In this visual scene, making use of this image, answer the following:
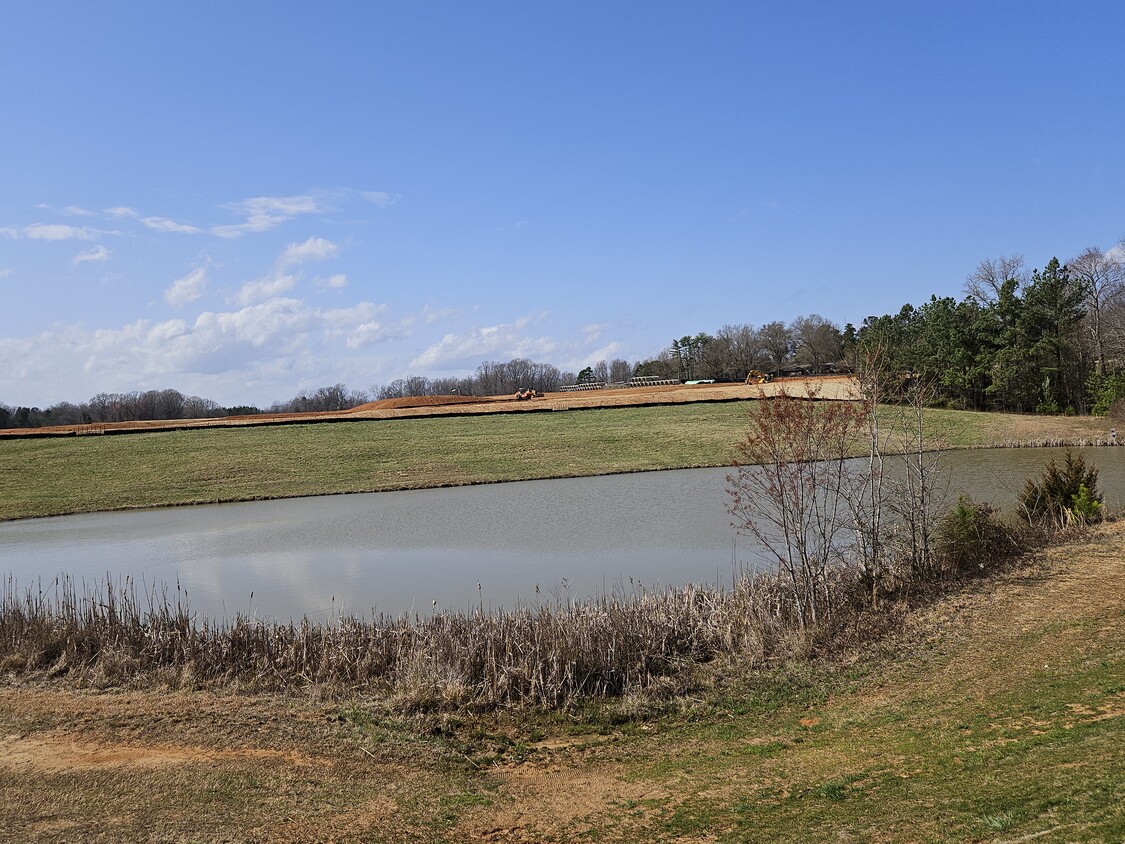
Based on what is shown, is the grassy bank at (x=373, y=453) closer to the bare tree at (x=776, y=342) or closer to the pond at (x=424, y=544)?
the pond at (x=424, y=544)

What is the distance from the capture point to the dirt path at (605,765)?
636 cm

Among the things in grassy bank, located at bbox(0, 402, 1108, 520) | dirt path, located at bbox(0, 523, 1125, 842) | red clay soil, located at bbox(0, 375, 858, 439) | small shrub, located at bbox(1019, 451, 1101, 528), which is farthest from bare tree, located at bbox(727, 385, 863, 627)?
red clay soil, located at bbox(0, 375, 858, 439)

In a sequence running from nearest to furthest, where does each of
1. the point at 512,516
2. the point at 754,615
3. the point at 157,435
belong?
the point at 754,615 → the point at 512,516 → the point at 157,435

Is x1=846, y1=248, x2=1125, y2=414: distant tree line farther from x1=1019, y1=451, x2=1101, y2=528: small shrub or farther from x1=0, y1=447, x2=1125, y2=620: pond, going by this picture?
x1=1019, y1=451, x2=1101, y2=528: small shrub

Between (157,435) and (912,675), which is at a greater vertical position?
(157,435)

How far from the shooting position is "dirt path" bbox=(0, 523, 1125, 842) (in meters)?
6.36

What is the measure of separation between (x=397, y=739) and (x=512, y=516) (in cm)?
1627

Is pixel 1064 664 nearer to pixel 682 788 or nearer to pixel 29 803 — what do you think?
pixel 682 788

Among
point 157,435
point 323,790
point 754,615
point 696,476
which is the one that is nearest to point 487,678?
point 323,790

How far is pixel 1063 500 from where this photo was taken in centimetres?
1697

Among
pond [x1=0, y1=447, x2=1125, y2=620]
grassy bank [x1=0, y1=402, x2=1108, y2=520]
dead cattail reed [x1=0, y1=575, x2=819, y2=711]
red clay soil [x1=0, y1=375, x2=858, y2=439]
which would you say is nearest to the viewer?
dead cattail reed [x1=0, y1=575, x2=819, y2=711]

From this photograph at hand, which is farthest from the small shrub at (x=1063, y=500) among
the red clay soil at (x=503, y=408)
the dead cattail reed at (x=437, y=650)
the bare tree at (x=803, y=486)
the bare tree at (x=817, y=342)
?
the bare tree at (x=817, y=342)

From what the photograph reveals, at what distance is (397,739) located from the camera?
8688 millimetres

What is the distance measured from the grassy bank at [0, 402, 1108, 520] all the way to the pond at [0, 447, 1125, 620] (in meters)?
3.47
